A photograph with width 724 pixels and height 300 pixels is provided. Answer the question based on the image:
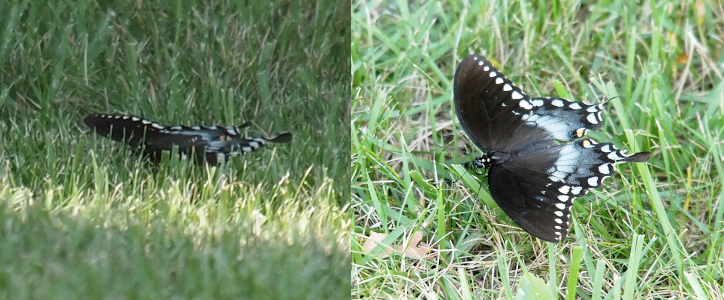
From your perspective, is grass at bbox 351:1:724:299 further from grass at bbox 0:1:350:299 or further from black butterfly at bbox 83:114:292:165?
black butterfly at bbox 83:114:292:165

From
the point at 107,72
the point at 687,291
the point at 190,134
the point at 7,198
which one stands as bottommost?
the point at 687,291

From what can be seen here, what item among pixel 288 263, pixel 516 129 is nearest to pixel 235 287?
pixel 288 263

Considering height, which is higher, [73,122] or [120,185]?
[73,122]

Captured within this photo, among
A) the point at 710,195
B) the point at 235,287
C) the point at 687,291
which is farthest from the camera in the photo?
the point at 710,195

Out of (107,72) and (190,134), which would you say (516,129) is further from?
(107,72)

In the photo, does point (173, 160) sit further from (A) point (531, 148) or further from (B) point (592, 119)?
(B) point (592, 119)

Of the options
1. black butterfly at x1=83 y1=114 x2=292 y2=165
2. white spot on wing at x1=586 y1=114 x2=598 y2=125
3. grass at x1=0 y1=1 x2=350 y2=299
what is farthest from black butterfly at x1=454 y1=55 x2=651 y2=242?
black butterfly at x1=83 y1=114 x2=292 y2=165
